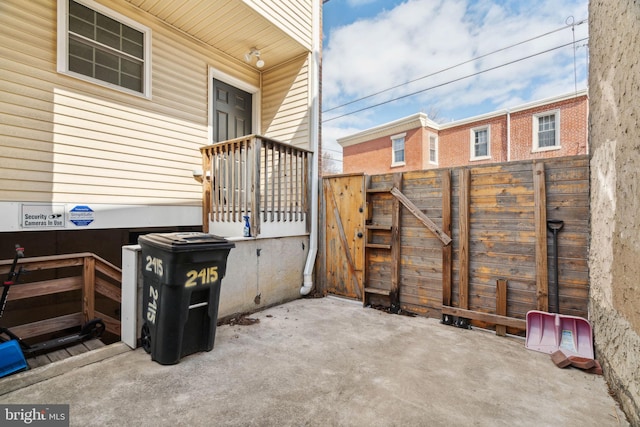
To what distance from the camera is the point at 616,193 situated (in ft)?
7.57

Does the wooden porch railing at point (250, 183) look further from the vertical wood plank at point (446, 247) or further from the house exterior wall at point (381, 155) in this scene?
the house exterior wall at point (381, 155)

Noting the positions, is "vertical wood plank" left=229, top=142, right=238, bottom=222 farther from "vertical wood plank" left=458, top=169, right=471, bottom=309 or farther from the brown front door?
"vertical wood plank" left=458, top=169, right=471, bottom=309

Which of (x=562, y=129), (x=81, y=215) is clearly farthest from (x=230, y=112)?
(x=562, y=129)

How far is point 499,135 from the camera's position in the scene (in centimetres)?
1289

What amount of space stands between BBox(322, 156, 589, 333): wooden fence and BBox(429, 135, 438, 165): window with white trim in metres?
11.1

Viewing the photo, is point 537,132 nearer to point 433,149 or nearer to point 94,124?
point 433,149

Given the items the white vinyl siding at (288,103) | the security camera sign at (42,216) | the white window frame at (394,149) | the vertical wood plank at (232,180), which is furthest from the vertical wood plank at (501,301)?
the white window frame at (394,149)

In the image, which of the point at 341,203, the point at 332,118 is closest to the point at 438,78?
the point at 332,118

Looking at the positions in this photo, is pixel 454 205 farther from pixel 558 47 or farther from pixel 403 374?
pixel 558 47

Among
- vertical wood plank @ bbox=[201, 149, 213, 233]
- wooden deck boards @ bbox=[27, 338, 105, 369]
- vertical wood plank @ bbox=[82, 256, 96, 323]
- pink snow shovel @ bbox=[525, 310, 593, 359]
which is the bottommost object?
wooden deck boards @ bbox=[27, 338, 105, 369]

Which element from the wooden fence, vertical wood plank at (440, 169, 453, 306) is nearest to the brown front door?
the wooden fence

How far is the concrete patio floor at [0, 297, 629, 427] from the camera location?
196 centimetres

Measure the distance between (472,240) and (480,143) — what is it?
467 inches

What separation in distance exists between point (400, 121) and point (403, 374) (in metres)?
13.6
